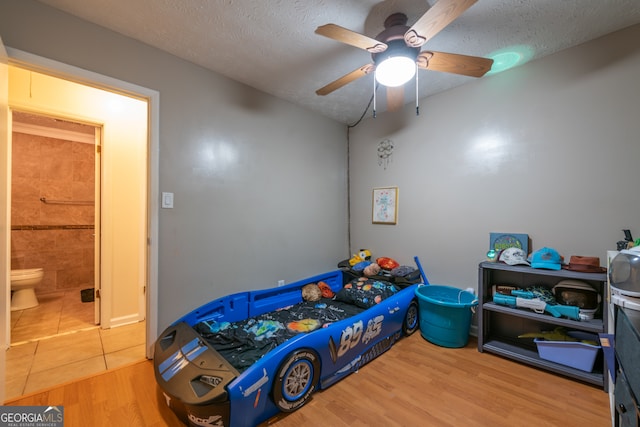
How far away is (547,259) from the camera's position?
1.82m

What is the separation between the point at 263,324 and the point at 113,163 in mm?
2248

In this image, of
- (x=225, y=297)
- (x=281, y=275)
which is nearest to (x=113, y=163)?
(x=225, y=297)

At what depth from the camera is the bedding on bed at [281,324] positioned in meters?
1.64

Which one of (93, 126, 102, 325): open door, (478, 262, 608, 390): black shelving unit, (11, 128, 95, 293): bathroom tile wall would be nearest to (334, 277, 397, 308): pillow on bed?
(478, 262, 608, 390): black shelving unit

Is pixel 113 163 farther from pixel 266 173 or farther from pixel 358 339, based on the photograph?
pixel 358 339

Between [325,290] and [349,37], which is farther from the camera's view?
[325,290]

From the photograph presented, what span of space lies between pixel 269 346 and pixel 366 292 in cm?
102

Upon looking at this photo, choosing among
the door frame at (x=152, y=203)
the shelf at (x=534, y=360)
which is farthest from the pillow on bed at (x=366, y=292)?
the door frame at (x=152, y=203)

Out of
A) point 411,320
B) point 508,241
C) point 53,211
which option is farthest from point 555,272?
point 53,211

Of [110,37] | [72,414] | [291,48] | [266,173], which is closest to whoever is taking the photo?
[72,414]

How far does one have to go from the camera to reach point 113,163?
256 centimetres

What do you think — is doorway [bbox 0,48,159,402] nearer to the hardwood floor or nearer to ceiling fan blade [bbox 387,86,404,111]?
the hardwood floor

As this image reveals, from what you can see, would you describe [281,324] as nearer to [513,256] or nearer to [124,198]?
[513,256]

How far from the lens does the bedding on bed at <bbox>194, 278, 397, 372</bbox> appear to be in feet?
5.39
